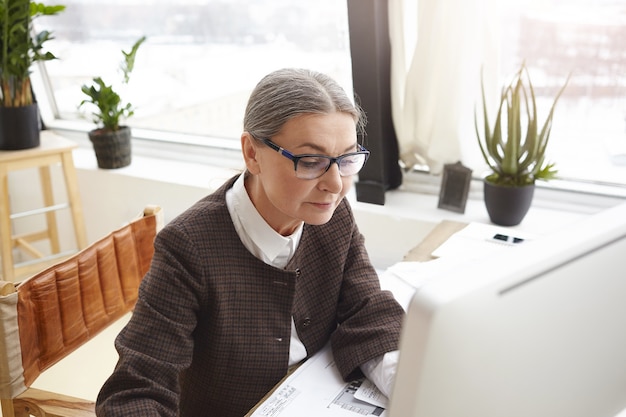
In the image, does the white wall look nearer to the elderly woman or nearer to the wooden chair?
the wooden chair

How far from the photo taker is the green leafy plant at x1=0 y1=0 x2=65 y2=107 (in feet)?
9.00

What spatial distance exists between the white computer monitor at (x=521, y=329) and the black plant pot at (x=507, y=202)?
1480 millimetres

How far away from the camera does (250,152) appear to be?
50.2 inches

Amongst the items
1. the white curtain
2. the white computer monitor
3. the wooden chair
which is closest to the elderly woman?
the wooden chair

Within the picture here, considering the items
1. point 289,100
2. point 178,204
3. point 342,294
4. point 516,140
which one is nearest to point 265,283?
point 342,294

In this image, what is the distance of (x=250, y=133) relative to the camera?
1262 mm

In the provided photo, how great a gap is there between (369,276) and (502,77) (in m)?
1.22

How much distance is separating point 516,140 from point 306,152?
1.10 metres

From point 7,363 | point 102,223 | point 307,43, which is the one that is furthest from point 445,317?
point 102,223

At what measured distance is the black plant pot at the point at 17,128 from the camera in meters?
2.94

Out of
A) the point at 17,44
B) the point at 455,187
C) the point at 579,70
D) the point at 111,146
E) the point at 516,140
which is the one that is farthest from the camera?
the point at 111,146

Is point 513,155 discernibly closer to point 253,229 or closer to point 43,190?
point 253,229

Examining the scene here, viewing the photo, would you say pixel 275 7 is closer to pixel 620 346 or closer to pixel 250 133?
pixel 250 133

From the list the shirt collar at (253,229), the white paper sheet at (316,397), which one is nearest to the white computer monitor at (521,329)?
the white paper sheet at (316,397)
